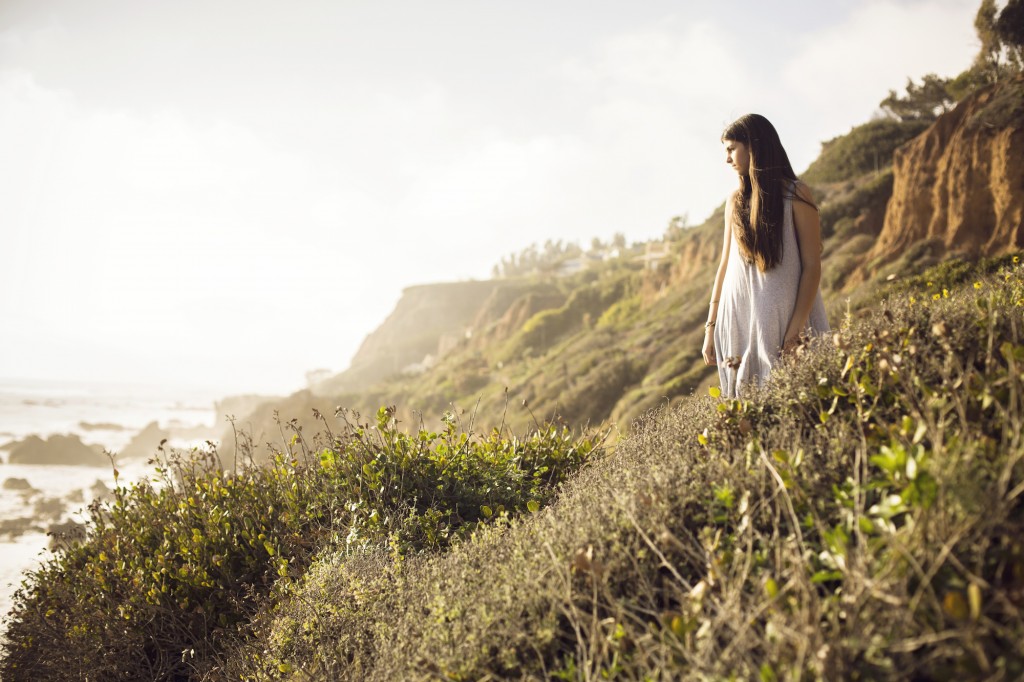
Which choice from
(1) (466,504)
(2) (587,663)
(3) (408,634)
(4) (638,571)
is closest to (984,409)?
(4) (638,571)

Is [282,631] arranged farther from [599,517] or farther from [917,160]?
[917,160]

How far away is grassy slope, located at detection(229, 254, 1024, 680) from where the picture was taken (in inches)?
51.7

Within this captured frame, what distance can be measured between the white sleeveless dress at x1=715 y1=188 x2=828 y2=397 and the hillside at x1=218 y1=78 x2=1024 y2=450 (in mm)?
426

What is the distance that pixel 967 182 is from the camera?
12992 mm

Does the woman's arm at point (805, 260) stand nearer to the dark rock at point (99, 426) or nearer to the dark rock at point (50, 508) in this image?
the dark rock at point (50, 508)

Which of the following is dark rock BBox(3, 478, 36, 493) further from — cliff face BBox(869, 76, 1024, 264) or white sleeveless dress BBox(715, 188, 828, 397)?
cliff face BBox(869, 76, 1024, 264)

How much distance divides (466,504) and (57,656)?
8.90ft

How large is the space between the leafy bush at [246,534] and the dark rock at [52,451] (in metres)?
27.9

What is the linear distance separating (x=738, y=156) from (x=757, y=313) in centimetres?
89

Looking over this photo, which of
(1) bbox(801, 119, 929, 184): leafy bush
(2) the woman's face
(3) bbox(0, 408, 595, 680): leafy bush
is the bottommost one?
(3) bbox(0, 408, 595, 680): leafy bush

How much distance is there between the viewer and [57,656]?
363cm

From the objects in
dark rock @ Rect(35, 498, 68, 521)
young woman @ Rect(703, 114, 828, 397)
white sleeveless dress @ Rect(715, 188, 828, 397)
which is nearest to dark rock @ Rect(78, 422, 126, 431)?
dark rock @ Rect(35, 498, 68, 521)

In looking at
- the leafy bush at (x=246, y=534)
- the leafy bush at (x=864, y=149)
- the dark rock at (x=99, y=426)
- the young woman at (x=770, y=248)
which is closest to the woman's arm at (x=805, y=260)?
the young woman at (x=770, y=248)

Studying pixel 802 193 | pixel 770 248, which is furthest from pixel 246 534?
pixel 802 193
